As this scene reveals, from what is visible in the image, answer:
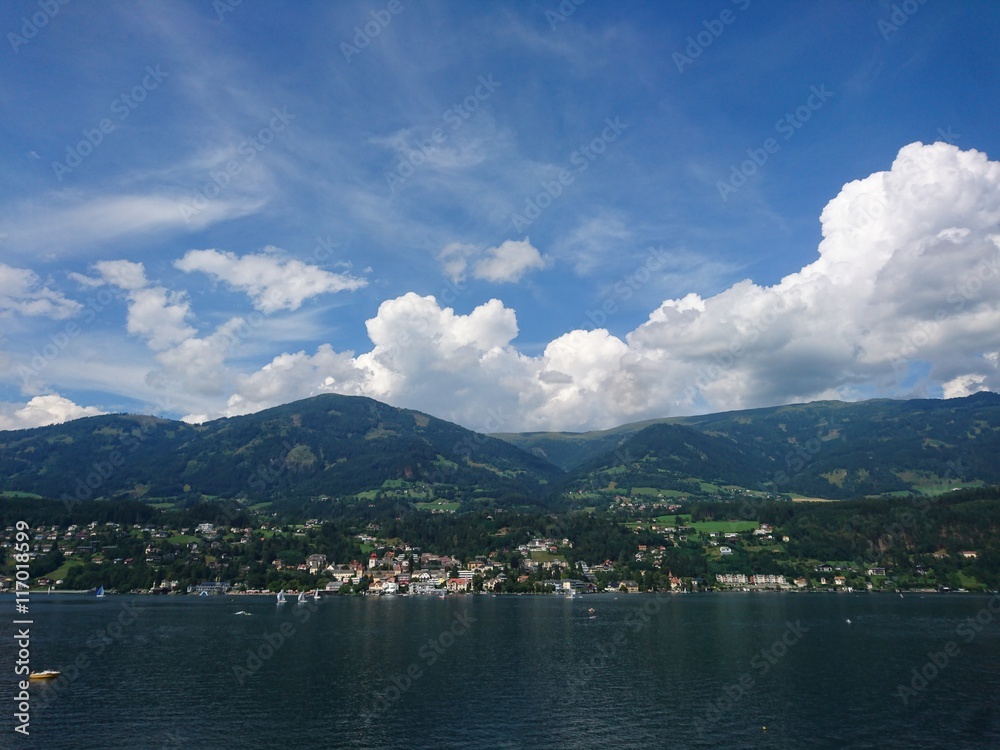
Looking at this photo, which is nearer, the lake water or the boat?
the lake water

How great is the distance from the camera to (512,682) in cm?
5881

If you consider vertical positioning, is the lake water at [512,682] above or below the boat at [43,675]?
below

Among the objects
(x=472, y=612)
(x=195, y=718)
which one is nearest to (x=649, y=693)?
(x=195, y=718)

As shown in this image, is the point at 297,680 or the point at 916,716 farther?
the point at 297,680

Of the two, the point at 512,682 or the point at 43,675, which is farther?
the point at 512,682

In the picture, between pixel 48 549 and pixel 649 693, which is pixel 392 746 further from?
pixel 48 549

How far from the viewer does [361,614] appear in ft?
395

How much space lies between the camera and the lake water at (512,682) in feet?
140

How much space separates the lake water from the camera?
42625mm

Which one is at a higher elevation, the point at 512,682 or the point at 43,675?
the point at 43,675

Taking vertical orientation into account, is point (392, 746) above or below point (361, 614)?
above

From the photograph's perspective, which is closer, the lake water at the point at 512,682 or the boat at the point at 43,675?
the lake water at the point at 512,682

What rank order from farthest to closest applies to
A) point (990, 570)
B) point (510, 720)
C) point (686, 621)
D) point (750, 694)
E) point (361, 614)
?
point (990, 570) → point (361, 614) → point (686, 621) → point (750, 694) → point (510, 720)

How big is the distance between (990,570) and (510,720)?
191 meters
